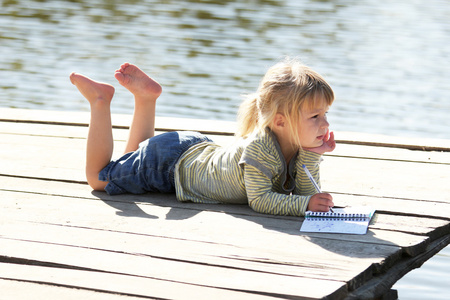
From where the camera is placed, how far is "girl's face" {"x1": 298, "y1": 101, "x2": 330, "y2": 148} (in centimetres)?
296

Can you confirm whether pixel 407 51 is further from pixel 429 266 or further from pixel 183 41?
pixel 429 266

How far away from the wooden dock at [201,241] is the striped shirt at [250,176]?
55 millimetres

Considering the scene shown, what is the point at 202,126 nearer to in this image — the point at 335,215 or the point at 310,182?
the point at 310,182

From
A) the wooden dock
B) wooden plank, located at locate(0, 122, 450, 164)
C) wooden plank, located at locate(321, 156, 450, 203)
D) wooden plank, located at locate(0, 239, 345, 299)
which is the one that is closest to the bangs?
the wooden dock

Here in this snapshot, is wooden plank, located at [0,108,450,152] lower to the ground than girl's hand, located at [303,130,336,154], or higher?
lower

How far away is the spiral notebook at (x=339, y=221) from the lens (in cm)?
279

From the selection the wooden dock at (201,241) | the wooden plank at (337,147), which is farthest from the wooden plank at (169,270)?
the wooden plank at (337,147)

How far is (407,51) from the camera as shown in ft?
32.4

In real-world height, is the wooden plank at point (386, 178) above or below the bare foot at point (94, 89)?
below

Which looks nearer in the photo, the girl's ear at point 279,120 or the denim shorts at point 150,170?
the girl's ear at point 279,120

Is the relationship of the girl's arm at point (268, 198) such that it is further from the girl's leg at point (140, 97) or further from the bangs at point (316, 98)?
the girl's leg at point (140, 97)

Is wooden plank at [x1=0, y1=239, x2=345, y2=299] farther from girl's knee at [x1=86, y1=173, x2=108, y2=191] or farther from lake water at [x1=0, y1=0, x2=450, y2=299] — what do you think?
lake water at [x1=0, y1=0, x2=450, y2=299]

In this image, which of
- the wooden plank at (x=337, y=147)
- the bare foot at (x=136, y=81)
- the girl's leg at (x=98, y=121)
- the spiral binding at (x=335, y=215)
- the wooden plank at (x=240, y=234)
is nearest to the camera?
the wooden plank at (x=240, y=234)

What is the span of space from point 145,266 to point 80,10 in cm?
1058
